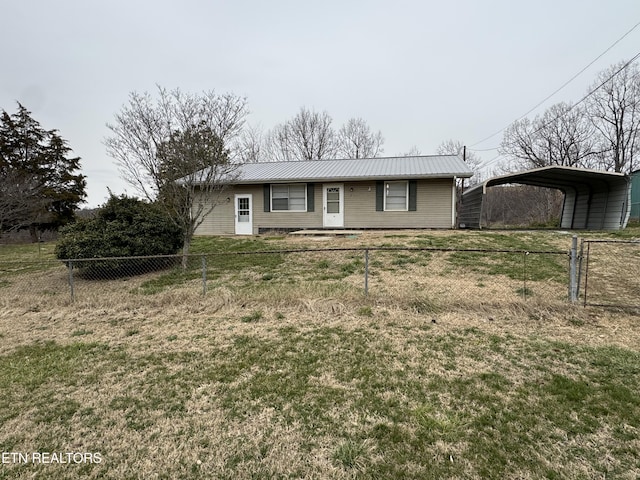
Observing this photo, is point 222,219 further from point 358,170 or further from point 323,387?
point 323,387

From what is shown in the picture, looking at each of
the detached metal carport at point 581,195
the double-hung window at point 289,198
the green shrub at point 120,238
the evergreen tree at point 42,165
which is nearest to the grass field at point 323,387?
the green shrub at point 120,238

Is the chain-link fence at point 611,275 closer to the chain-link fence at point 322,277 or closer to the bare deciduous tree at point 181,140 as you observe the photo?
the chain-link fence at point 322,277

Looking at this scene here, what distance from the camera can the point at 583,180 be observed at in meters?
13.6

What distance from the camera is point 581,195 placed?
50.8 feet

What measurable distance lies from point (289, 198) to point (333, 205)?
196 centimetres

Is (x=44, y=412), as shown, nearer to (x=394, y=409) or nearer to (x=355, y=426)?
(x=355, y=426)

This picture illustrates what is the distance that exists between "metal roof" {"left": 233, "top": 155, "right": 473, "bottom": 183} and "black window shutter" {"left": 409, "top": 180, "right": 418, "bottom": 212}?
1.50 feet

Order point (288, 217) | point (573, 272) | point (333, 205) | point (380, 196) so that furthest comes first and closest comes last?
point (288, 217)
point (333, 205)
point (380, 196)
point (573, 272)

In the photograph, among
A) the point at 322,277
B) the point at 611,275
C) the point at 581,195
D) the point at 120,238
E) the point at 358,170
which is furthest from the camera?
the point at 581,195

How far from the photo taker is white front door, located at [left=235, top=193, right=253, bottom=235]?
14.4 metres

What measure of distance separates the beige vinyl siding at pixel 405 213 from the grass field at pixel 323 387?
826cm

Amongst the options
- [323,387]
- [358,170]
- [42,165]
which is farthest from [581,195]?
[42,165]

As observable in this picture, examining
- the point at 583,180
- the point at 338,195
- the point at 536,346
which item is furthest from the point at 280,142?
the point at 536,346

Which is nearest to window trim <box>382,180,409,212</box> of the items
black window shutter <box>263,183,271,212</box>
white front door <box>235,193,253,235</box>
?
black window shutter <box>263,183,271,212</box>
